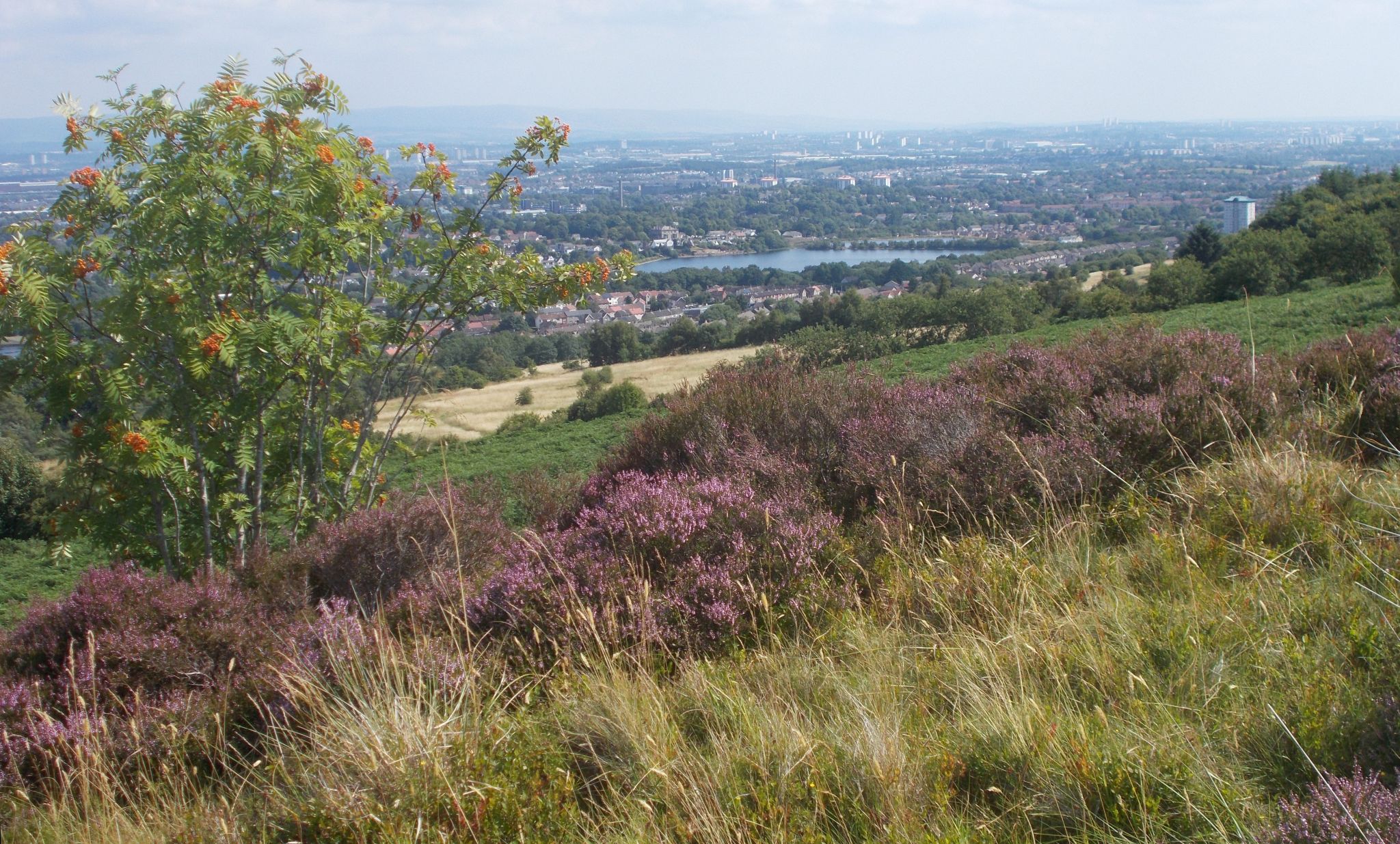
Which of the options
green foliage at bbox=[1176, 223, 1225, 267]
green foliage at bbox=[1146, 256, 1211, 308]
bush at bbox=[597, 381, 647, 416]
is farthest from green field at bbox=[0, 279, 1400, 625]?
green foliage at bbox=[1176, 223, 1225, 267]

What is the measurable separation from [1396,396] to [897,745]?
4.22 metres

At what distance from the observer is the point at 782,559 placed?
353cm

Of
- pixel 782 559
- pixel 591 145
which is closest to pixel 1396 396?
pixel 782 559

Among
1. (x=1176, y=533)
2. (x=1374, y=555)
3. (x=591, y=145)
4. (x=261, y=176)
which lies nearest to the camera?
(x=1374, y=555)

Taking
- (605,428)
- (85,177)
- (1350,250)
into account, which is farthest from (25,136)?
(1350,250)

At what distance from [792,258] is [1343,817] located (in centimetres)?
6845

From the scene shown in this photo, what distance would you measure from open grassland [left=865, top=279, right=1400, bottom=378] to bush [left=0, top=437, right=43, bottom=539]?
51.0 ft

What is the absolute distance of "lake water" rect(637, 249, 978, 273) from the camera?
204 ft

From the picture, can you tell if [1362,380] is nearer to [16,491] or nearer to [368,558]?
[368,558]

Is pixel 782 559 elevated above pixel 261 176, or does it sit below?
below

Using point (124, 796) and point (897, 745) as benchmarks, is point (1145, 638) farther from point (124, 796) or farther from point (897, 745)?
point (124, 796)

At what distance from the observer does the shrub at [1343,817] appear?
63.0 inches

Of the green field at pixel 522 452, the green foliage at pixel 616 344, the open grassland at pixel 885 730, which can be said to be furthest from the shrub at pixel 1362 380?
the green foliage at pixel 616 344

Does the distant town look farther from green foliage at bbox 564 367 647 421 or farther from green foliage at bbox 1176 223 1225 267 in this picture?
green foliage at bbox 1176 223 1225 267
